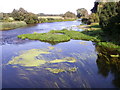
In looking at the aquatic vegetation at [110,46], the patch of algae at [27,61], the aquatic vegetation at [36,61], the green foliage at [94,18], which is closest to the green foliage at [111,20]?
the aquatic vegetation at [110,46]

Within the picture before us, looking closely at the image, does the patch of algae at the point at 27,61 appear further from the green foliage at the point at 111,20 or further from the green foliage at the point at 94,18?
the green foliage at the point at 94,18

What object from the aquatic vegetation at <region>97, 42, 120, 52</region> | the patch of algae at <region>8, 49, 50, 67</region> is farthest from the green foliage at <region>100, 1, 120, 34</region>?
the patch of algae at <region>8, 49, 50, 67</region>

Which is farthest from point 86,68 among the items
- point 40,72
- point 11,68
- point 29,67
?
point 11,68

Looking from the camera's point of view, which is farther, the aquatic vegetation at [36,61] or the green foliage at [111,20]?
the green foliage at [111,20]

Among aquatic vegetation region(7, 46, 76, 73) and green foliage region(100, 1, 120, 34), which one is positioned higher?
green foliage region(100, 1, 120, 34)

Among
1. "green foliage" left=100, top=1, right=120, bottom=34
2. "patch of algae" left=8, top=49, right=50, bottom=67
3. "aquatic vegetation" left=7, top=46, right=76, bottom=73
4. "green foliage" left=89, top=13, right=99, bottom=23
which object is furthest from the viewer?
"green foliage" left=89, top=13, right=99, bottom=23

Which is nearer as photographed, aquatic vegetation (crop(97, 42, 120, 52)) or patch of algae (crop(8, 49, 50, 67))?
patch of algae (crop(8, 49, 50, 67))

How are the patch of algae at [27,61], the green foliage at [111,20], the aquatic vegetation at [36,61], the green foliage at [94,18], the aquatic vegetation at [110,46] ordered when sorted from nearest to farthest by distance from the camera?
1. the aquatic vegetation at [36,61]
2. the patch of algae at [27,61]
3. the aquatic vegetation at [110,46]
4. the green foliage at [111,20]
5. the green foliage at [94,18]

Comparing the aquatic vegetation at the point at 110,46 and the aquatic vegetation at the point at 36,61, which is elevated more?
Answer: the aquatic vegetation at the point at 110,46

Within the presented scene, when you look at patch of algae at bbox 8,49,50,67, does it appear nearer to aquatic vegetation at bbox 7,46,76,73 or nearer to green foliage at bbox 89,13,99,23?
aquatic vegetation at bbox 7,46,76,73

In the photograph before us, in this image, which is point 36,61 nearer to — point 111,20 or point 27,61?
point 27,61

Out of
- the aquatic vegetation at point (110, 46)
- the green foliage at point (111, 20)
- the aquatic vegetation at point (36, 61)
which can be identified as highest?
the green foliage at point (111, 20)

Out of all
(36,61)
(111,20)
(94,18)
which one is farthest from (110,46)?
(94,18)

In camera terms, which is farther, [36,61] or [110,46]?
[110,46]
